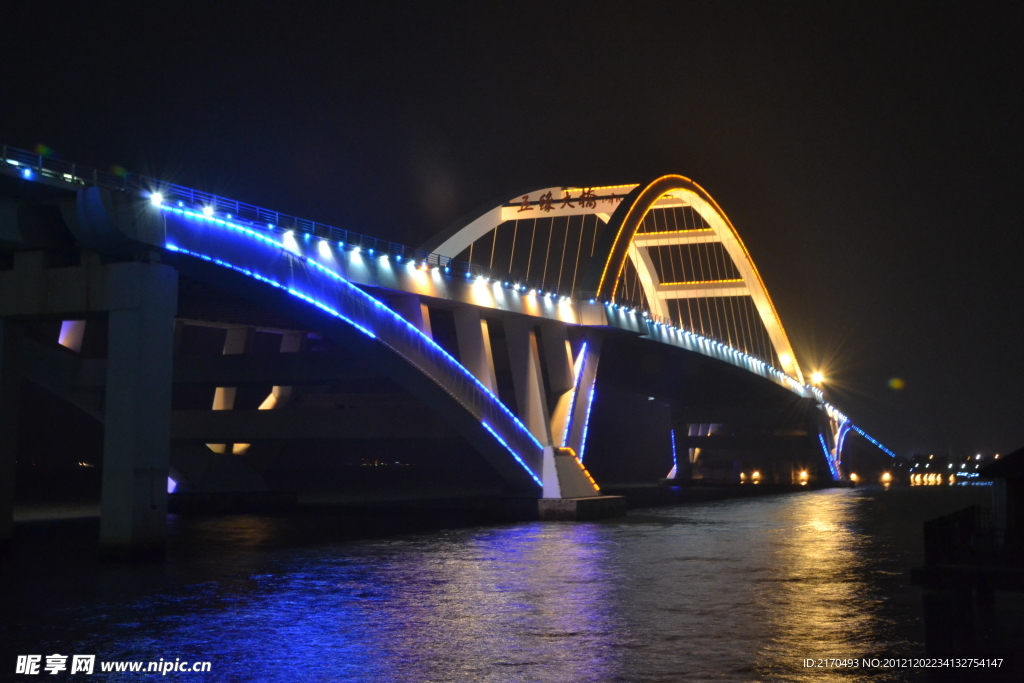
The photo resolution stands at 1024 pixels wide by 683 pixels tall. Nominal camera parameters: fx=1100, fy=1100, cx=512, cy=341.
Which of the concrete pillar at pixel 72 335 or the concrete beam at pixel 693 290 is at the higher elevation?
the concrete beam at pixel 693 290

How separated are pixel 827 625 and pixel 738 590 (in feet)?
16.8

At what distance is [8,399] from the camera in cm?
3167

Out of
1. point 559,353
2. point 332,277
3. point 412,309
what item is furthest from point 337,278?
point 559,353

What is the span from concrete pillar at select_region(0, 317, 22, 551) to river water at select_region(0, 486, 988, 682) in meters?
2.42

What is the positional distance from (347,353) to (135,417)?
22.5 metres

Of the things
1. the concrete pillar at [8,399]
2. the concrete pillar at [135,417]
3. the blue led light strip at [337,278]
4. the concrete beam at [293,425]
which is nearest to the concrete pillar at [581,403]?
the blue led light strip at [337,278]

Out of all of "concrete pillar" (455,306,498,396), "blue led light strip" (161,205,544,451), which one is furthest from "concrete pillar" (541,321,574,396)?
"concrete pillar" (455,306,498,396)

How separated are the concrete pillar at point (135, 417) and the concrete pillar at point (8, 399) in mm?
4529

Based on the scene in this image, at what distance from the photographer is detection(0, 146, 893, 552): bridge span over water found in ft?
94.9

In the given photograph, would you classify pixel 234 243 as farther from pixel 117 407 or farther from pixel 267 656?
pixel 267 656

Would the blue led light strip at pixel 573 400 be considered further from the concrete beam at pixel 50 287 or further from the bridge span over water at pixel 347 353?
the concrete beam at pixel 50 287

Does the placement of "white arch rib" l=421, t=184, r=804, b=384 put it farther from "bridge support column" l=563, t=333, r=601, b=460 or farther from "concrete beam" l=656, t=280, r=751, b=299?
"bridge support column" l=563, t=333, r=601, b=460

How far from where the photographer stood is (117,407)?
28.4 m

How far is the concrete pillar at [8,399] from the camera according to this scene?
31.4 meters
